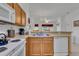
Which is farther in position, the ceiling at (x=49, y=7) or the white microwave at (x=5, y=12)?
the ceiling at (x=49, y=7)

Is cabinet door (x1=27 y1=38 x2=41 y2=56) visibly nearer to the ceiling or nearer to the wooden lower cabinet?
the wooden lower cabinet

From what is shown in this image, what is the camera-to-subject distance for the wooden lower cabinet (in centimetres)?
387

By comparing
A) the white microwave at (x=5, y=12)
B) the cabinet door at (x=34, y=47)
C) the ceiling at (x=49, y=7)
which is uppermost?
the ceiling at (x=49, y=7)

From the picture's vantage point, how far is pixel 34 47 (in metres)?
3.89

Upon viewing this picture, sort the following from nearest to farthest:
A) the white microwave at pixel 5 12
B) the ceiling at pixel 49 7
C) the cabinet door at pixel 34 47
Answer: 1. the white microwave at pixel 5 12
2. the cabinet door at pixel 34 47
3. the ceiling at pixel 49 7

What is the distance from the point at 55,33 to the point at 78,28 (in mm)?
3416

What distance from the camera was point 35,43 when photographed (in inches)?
154

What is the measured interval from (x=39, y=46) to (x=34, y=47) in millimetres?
164

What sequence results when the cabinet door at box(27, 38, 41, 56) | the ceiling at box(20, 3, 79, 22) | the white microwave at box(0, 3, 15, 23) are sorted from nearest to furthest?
the white microwave at box(0, 3, 15, 23), the cabinet door at box(27, 38, 41, 56), the ceiling at box(20, 3, 79, 22)

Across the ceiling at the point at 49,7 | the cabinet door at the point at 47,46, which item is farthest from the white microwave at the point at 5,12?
the ceiling at the point at 49,7

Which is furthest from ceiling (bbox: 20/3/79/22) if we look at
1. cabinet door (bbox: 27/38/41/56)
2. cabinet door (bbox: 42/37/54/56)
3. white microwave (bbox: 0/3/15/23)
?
white microwave (bbox: 0/3/15/23)

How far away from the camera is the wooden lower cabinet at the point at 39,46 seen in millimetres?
3865

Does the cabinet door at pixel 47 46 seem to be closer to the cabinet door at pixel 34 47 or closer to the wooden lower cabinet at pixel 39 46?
the wooden lower cabinet at pixel 39 46

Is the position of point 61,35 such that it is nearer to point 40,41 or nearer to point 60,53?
point 60,53
